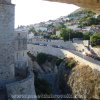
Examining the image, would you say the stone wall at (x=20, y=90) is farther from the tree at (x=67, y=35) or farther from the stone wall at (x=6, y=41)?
the tree at (x=67, y=35)

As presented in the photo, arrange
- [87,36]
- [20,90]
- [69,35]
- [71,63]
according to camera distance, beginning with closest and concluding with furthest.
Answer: [20,90], [71,63], [87,36], [69,35]

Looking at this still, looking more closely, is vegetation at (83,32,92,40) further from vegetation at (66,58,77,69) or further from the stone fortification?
the stone fortification

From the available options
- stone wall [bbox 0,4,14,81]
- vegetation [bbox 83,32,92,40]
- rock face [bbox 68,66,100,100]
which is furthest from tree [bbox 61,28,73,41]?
stone wall [bbox 0,4,14,81]

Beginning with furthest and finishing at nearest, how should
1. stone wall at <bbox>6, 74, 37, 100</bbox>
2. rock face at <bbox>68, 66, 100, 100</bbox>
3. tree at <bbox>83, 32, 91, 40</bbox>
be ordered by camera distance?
tree at <bbox>83, 32, 91, 40</bbox> → rock face at <bbox>68, 66, 100, 100</bbox> → stone wall at <bbox>6, 74, 37, 100</bbox>

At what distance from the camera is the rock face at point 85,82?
68.3 feet

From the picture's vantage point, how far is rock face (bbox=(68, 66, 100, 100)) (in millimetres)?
20830

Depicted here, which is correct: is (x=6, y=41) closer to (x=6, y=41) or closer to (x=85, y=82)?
(x=6, y=41)

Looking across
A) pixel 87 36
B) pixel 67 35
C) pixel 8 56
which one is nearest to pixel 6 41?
pixel 8 56

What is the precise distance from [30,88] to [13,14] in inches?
138

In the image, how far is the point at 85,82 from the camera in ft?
71.7

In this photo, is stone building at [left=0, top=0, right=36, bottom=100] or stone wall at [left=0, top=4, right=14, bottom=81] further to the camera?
stone wall at [left=0, top=4, right=14, bottom=81]

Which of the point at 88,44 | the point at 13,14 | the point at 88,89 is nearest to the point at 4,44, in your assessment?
the point at 13,14

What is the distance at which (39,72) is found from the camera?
26516mm

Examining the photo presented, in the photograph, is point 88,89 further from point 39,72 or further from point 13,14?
point 13,14
